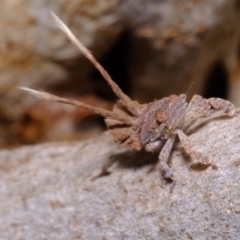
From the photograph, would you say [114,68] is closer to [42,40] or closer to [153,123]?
[42,40]

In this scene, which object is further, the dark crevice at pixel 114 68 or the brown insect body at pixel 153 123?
the dark crevice at pixel 114 68

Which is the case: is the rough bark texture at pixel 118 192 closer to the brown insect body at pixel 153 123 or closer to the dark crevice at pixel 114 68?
the brown insect body at pixel 153 123

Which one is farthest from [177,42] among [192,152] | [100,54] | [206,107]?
[192,152]

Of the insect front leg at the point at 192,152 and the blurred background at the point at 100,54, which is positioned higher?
the blurred background at the point at 100,54

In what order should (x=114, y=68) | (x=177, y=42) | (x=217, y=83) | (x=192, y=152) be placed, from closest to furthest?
(x=192, y=152), (x=177, y=42), (x=114, y=68), (x=217, y=83)

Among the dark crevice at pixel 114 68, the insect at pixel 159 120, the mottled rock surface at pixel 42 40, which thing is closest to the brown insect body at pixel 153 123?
the insect at pixel 159 120


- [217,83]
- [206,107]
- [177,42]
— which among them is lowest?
[206,107]

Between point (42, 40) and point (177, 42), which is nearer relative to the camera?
point (42, 40)

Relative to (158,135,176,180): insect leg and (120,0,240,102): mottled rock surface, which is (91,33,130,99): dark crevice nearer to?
(120,0,240,102): mottled rock surface
